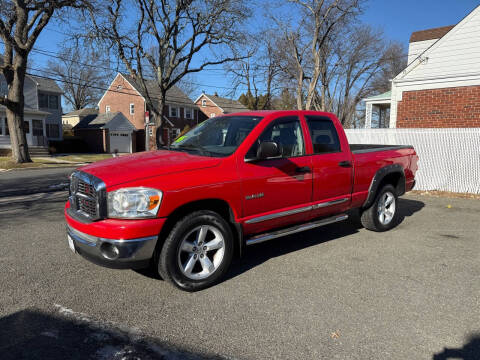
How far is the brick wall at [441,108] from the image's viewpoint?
11.5 meters

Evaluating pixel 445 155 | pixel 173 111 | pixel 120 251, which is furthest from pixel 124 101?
pixel 120 251

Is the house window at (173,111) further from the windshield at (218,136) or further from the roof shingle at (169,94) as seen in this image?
the windshield at (218,136)

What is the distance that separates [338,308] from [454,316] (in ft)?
3.37

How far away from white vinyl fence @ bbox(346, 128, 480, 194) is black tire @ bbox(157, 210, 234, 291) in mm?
8368

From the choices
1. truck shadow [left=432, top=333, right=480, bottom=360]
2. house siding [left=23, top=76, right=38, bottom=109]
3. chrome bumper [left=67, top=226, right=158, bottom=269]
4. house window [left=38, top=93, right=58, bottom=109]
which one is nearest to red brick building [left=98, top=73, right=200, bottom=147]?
house window [left=38, top=93, right=58, bottom=109]

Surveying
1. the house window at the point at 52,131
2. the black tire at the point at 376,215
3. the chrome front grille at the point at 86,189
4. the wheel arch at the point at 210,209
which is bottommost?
the black tire at the point at 376,215

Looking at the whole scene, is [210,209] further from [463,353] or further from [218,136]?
[463,353]

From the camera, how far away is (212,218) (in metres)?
3.63

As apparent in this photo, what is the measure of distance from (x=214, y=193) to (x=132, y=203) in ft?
2.74

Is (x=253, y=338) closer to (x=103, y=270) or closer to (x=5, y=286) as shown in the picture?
(x=103, y=270)

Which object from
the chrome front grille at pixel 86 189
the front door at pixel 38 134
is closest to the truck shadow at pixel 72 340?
the chrome front grille at pixel 86 189

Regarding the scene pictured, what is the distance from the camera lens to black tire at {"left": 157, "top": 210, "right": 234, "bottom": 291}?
339 cm

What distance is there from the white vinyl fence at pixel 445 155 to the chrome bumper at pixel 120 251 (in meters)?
9.14

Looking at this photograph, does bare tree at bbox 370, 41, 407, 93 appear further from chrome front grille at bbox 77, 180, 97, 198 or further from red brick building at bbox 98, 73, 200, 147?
chrome front grille at bbox 77, 180, 97, 198
